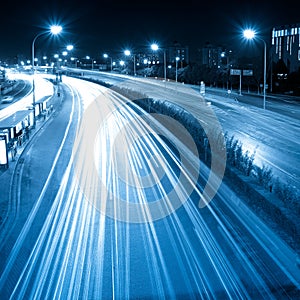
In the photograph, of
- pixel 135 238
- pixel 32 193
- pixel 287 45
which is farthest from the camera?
pixel 287 45

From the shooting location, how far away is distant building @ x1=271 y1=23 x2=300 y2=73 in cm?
8344

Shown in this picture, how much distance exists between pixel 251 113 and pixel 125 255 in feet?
98.3

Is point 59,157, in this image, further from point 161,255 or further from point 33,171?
point 161,255

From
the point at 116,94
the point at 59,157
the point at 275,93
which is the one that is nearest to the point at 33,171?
the point at 59,157

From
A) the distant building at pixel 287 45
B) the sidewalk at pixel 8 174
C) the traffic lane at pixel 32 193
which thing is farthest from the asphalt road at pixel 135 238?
the distant building at pixel 287 45

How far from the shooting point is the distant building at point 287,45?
274ft

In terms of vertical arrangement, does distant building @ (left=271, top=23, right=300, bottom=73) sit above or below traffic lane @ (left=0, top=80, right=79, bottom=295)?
above

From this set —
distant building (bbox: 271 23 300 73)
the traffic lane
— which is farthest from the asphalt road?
distant building (bbox: 271 23 300 73)

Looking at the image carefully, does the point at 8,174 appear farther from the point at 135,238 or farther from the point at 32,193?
the point at 135,238

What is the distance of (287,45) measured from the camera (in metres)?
89.2

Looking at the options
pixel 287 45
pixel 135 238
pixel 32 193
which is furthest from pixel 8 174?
pixel 287 45

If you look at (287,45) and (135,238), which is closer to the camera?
(135,238)

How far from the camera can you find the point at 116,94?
53219mm

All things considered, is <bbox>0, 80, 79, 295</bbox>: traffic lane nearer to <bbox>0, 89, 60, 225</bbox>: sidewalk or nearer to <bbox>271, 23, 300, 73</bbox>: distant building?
<bbox>0, 89, 60, 225</bbox>: sidewalk
